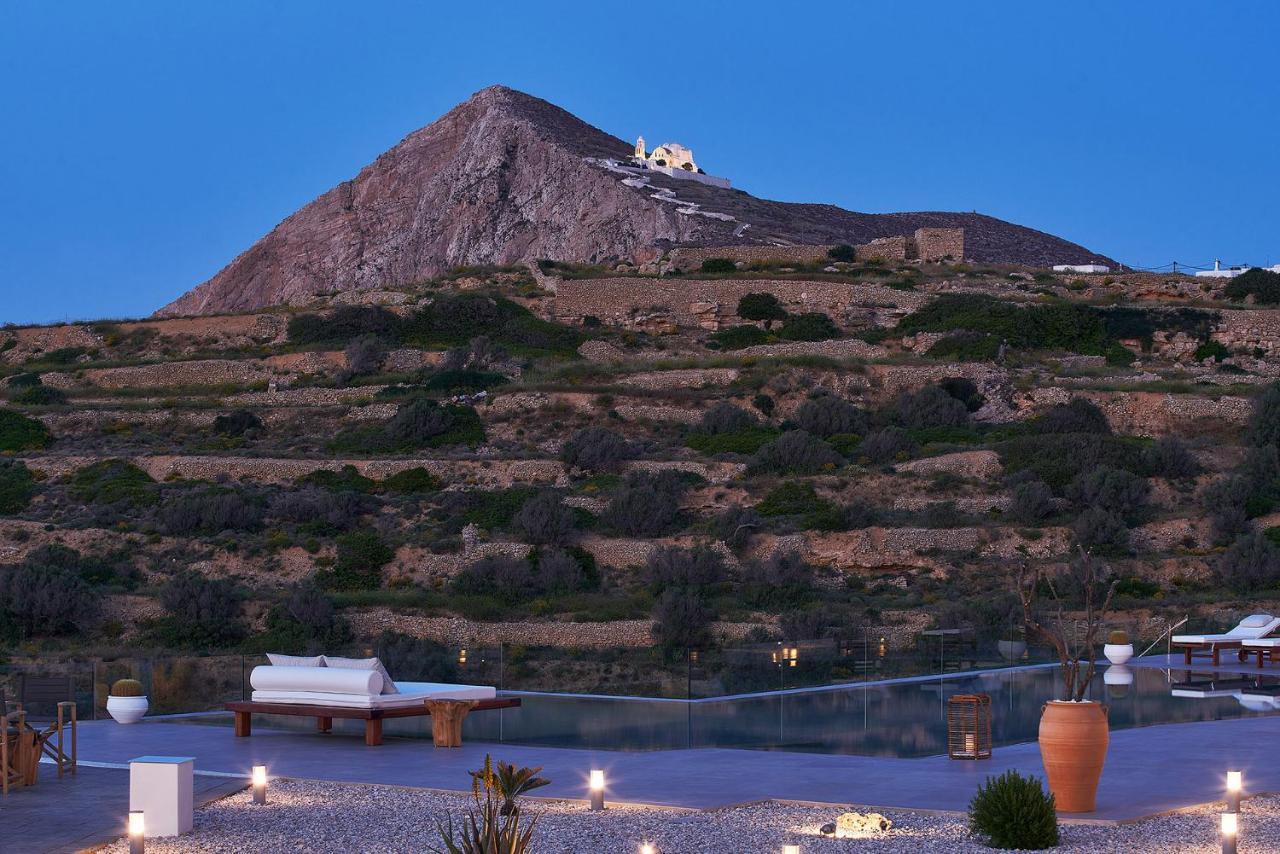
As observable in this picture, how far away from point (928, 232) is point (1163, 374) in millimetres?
20972

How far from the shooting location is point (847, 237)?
9075 cm

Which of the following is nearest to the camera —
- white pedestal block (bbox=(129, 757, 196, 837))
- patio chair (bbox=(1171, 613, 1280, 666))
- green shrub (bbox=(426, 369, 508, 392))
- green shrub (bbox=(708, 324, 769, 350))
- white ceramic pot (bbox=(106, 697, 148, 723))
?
white pedestal block (bbox=(129, 757, 196, 837))

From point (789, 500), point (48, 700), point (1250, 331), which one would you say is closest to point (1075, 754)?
point (48, 700)

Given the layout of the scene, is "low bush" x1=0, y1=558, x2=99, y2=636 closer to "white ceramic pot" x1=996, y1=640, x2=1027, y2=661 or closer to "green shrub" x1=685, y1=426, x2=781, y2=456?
"green shrub" x1=685, y1=426, x2=781, y2=456

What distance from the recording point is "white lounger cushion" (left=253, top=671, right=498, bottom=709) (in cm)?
1262

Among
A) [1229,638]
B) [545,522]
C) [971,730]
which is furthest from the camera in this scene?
[545,522]

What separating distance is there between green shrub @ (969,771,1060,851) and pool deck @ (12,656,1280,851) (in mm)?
742

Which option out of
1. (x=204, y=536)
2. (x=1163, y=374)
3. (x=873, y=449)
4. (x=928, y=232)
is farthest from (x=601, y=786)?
(x=928, y=232)

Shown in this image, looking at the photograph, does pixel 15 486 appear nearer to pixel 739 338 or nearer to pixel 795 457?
pixel 795 457

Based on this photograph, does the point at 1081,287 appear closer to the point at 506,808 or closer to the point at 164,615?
the point at 164,615

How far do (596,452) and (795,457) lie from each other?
520cm

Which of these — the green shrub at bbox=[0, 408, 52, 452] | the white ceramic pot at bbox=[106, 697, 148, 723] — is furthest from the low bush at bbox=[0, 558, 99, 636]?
the white ceramic pot at bbox=[106, 697, 148, 723]

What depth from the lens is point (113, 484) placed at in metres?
39.2

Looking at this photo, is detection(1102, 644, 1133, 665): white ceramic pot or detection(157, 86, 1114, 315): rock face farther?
detection(157, 86, 1114, 315): rock face
